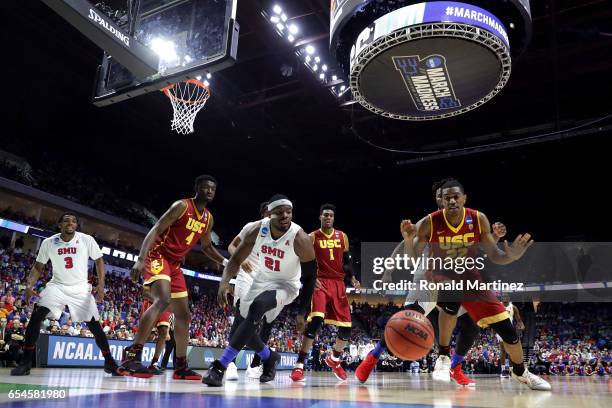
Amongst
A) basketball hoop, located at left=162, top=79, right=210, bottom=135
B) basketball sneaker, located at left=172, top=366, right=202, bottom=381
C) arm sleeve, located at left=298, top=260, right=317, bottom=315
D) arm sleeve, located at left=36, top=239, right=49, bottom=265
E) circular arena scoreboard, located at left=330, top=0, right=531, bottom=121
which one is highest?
basketball hoop, located at left=162, top=79, right=210, bottom=135

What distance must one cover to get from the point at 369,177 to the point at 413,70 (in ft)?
64.5

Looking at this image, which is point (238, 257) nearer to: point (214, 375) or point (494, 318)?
point (214, 375)

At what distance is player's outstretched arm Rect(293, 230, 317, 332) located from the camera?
181 inches

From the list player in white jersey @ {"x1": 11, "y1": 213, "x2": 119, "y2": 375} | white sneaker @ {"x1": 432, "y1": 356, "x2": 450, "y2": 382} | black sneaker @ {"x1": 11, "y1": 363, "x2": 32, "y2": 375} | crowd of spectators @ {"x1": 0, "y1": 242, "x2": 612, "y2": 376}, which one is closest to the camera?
black sneaker @ {"x1": 11, "y1": 363, "x2": 32, "y2": 375}

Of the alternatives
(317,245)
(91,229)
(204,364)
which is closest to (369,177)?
(91,229)

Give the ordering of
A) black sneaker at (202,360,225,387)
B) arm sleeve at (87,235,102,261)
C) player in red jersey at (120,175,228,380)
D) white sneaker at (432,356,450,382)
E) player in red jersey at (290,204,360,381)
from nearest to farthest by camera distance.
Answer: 1. black sneaker at (202,360,225,387)
2. player in red jersey at (120,175,228,380)
3. white sneaker at (432,356,450,382)
4. arm sleeve at (87,235,102,261)
5. player in red jersey at (290,204,360,381)

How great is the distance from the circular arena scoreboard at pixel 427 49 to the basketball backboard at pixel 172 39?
1.57m

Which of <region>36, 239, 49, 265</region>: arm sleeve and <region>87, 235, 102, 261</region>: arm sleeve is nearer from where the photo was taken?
<region>36, 239, 49, 265</region>: arm sleeve

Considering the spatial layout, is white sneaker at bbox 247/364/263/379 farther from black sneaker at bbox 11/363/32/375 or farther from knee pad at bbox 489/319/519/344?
knee pad at bbox 489/319/519/344

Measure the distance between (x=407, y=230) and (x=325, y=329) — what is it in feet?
67.8

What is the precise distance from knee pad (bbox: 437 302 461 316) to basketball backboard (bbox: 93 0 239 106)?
3940 millimetres

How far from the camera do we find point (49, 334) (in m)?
8.46

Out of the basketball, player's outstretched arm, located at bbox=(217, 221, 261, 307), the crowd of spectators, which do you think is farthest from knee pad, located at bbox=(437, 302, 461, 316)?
the crowd of spectators

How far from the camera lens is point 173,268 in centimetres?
549
